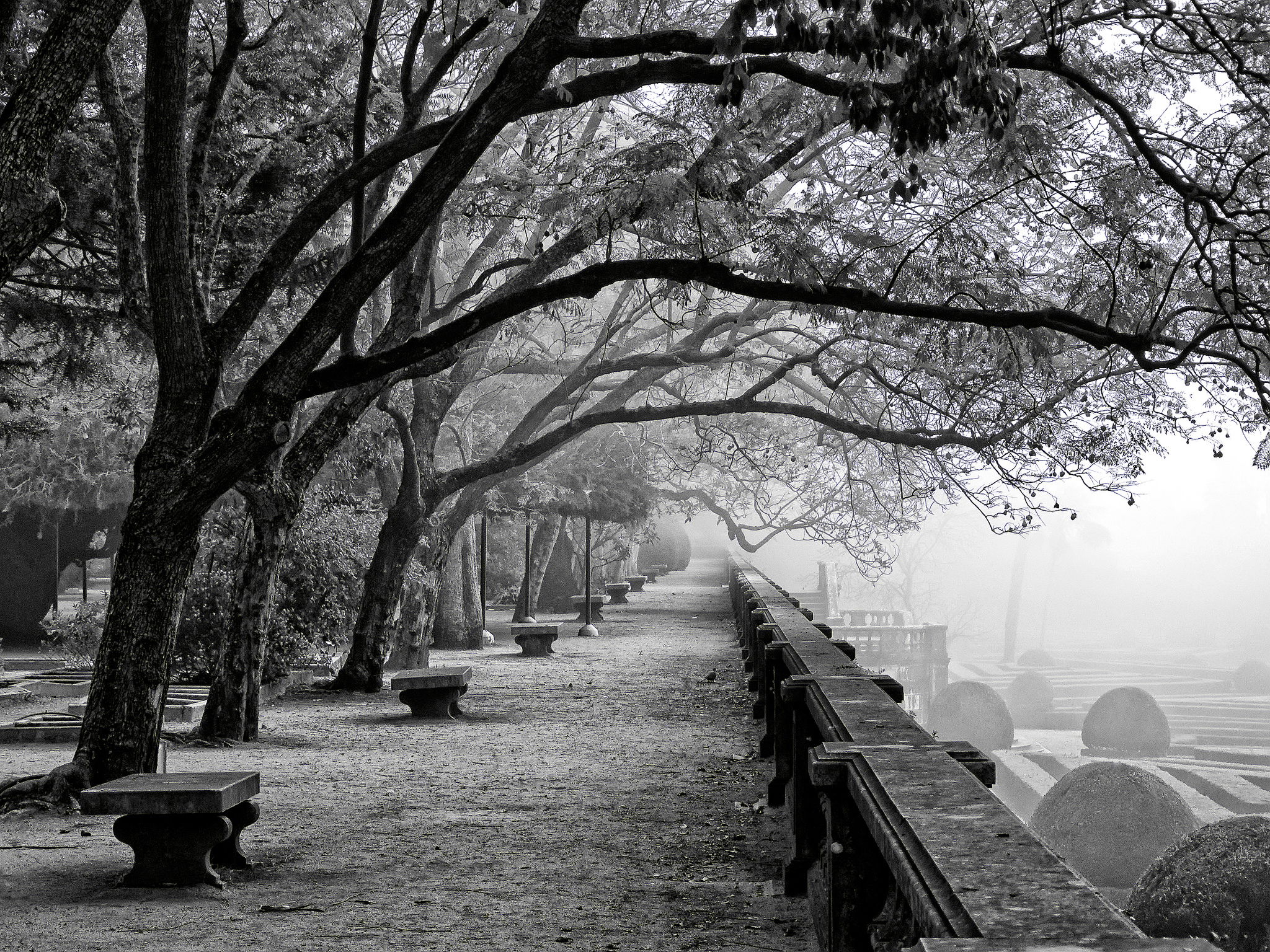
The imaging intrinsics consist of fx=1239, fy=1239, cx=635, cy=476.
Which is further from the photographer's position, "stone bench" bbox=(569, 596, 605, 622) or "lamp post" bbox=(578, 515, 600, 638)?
"stone bench" bbox=(569, 596, 605, 622)

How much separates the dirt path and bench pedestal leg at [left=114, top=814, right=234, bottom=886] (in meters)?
0.12

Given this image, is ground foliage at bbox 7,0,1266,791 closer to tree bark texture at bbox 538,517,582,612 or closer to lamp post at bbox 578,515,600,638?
lamp post at bbox 578,515,600,638

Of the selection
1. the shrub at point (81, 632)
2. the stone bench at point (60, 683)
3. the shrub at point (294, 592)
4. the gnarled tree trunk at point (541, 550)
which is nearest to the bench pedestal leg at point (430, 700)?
the shrub at point (294, 592)

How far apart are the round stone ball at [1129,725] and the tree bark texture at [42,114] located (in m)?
33.8

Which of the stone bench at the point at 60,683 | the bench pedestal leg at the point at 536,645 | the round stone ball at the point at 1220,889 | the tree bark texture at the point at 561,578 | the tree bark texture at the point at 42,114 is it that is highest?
the tree bark texture at the point at 42,114

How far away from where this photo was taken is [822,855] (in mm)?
5453

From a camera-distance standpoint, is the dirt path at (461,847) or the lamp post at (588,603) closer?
the dirt path at (461,847)

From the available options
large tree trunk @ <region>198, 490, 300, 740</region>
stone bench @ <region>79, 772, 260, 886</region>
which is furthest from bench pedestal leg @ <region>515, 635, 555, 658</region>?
stone bench @ <region>79, 772, 260, 886</region>

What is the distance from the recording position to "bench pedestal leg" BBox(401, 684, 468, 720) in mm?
13906

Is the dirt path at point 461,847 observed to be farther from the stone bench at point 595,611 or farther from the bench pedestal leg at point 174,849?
the stone bench at point 595,611

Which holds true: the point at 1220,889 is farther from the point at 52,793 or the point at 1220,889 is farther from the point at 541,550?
the point at 541,550

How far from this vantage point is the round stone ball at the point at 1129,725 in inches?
1363

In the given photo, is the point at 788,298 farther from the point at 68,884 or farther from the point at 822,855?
the point at 68,884

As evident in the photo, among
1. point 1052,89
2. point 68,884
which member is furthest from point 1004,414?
point 68,884
